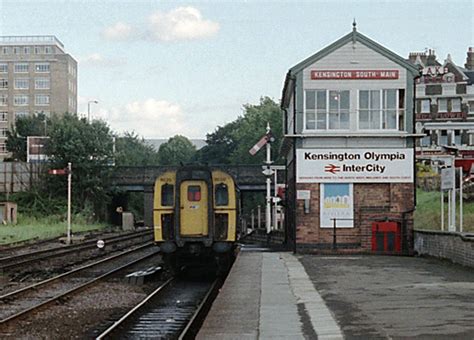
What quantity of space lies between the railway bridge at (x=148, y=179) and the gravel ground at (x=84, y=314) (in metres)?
44.8

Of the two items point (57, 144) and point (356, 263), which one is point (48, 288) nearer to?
point (356, 263)

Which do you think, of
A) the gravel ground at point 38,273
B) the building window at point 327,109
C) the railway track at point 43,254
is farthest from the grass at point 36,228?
the building window at point 327,109

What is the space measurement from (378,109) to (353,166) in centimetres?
209

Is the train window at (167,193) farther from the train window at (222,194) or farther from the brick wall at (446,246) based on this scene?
the brick wall at (446,246)

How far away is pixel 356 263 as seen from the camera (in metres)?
22.6

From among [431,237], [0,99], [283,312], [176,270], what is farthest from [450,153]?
[0,99]

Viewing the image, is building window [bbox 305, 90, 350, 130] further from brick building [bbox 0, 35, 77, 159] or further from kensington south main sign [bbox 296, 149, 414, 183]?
brick building [bbox 0, 35, 77, 159]

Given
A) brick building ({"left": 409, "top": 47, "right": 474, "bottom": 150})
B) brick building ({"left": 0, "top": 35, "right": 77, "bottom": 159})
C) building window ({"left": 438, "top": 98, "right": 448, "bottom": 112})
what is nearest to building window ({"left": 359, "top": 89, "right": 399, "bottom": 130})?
brick building ({"left": 409, "top": 47, "right": 474, "bottom": 150})

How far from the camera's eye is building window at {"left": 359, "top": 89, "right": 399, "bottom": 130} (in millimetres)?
28484

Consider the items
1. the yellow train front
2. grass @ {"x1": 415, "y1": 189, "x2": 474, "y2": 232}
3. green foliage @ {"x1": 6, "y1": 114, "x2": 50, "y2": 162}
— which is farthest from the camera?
green foliage @ {"x1": 6, "y1": 114, "x2": 50, "y2": 162}

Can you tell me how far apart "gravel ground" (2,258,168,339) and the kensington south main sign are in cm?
892

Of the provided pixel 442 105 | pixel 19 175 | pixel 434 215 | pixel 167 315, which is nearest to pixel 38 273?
pixel 167 315

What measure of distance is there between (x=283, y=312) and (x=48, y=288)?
8769mm

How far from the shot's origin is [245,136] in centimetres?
10050
